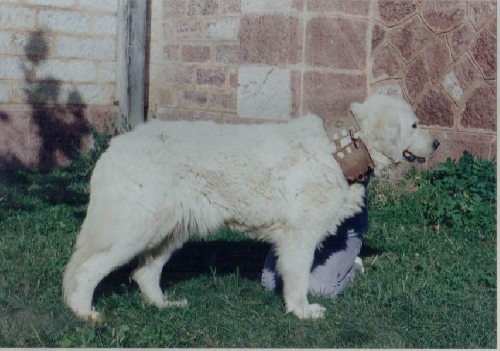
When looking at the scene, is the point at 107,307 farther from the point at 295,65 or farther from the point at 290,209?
the point at 295,65

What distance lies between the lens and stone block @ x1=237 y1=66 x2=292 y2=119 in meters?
6.68

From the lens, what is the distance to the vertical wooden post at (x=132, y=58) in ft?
25.7

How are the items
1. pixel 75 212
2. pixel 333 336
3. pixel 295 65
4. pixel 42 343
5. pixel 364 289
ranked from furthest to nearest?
pixel 295 65, pixel 75 212, pixel 364 289, pixel 333 336, pixel 42 343

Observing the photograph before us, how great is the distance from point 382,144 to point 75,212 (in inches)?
123

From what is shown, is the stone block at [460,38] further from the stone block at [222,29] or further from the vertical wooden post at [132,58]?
the vertical wooden post at [132,58]

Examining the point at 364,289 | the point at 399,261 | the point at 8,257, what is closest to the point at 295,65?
the point at 399,261

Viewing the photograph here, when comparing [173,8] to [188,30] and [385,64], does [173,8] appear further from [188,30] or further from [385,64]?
[385,64]

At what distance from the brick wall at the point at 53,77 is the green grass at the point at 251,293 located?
4.64 ft

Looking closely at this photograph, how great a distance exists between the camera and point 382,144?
4156 mm

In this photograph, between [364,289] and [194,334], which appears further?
[364,289]

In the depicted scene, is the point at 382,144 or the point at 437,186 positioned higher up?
the point at 382,144

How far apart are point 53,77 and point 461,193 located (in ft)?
14.9

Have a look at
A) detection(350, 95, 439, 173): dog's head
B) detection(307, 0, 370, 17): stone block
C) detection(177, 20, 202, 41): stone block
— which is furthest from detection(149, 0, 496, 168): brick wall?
detection(350, 95, 439, 173): dog's head

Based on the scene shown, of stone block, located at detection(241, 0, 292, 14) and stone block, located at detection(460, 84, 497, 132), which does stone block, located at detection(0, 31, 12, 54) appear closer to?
stone block, located at detection(241, 0, 292, 14)
